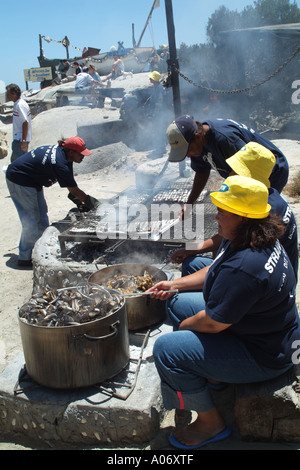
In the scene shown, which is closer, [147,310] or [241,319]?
[241,319]

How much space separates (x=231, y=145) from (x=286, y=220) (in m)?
0.89

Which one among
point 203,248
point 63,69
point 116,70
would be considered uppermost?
point 63,69

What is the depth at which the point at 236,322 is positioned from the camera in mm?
2180

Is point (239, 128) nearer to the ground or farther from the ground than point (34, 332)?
farther from the ground

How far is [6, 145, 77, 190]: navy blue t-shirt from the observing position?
17.5 ft

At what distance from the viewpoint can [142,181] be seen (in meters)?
8.16

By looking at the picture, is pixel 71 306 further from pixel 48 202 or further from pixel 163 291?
pixel 48 202

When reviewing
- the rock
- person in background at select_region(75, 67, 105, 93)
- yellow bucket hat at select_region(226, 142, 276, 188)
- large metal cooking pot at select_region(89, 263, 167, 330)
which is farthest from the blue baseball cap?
person in background at select_region(75, 67, 105, 93)

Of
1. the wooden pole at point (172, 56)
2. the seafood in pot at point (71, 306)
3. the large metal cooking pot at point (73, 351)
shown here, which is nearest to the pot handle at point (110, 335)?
the large metal cooking pot at point (73, 351)

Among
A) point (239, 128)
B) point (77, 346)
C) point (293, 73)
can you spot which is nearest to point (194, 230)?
point (239, 128)

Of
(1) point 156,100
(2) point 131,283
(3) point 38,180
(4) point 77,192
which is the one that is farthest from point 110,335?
(1) point 156,100

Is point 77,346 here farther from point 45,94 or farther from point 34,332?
point 45,94

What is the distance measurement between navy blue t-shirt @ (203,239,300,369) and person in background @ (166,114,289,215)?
1241 millimetres

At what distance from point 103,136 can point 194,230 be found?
8689 mm
